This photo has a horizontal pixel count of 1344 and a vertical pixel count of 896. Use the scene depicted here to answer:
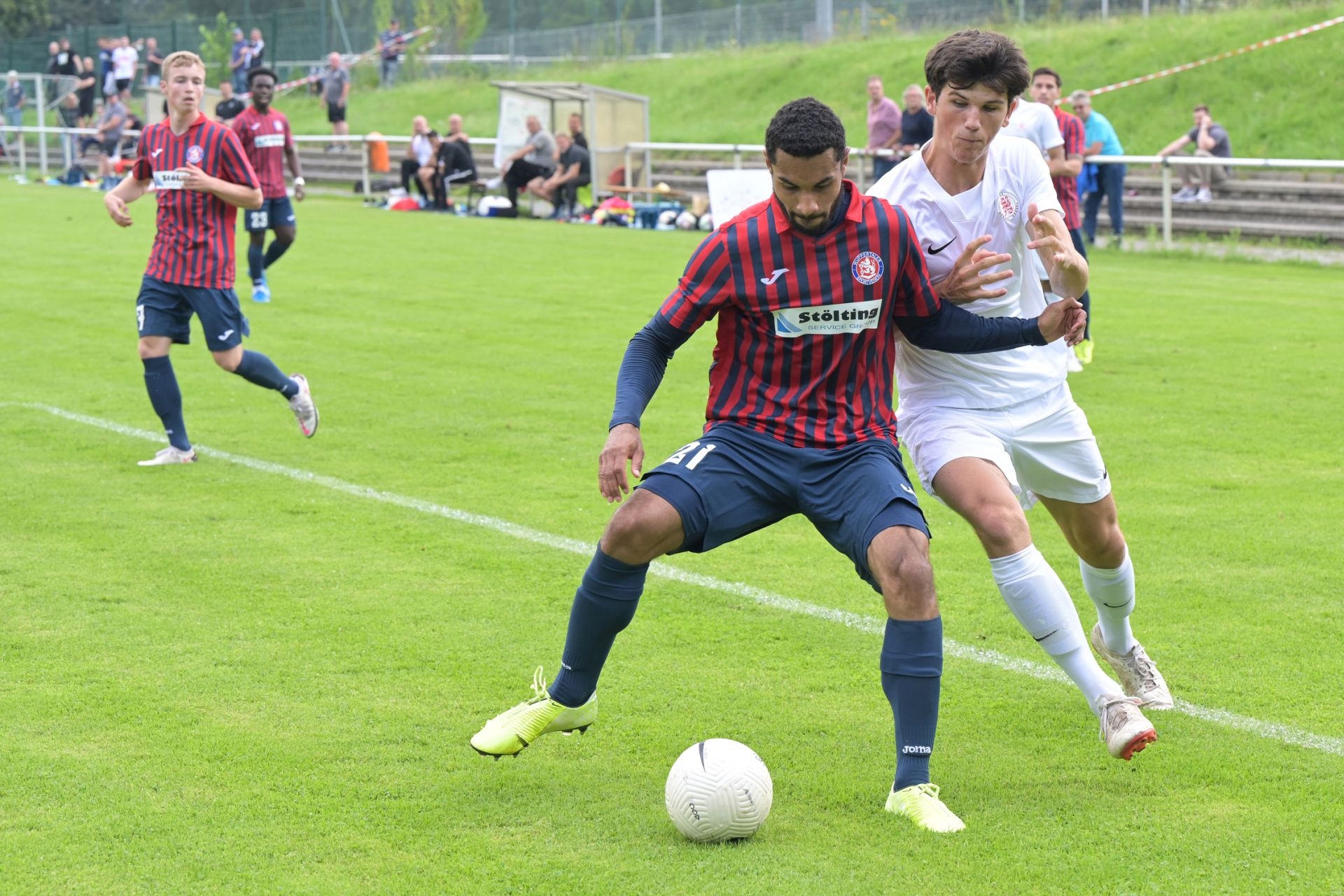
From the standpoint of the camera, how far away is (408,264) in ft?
57.4

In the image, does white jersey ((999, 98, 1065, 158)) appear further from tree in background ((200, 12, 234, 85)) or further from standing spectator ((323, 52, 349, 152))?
tree in background ((200, 12, 234, 85))

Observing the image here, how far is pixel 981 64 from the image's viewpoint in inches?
160

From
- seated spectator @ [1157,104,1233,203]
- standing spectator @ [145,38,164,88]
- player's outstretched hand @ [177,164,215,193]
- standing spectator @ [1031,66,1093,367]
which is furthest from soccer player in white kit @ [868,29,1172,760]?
standing spectator @ [145,38,164,88]

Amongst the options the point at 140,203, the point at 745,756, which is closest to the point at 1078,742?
the point at 745,756

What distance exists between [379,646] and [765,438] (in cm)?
186

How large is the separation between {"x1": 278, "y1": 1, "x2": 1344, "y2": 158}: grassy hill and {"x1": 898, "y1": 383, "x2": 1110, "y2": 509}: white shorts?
19410 mm

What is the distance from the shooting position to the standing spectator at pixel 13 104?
124 ft

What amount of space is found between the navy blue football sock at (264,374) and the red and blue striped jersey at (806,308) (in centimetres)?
496

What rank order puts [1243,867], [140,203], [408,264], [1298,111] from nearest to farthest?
1. [1243,867]
2. [408,264]
3. [1298,111]
4. [140,203]

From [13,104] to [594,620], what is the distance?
40029mm

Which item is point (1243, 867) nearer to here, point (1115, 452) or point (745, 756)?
point (745, 756)

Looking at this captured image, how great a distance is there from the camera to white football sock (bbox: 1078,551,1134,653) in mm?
4559

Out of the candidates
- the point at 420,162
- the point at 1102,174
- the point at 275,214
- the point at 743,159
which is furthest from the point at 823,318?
the point at 420,162

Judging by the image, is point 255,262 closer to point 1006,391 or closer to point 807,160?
point 1006,391
